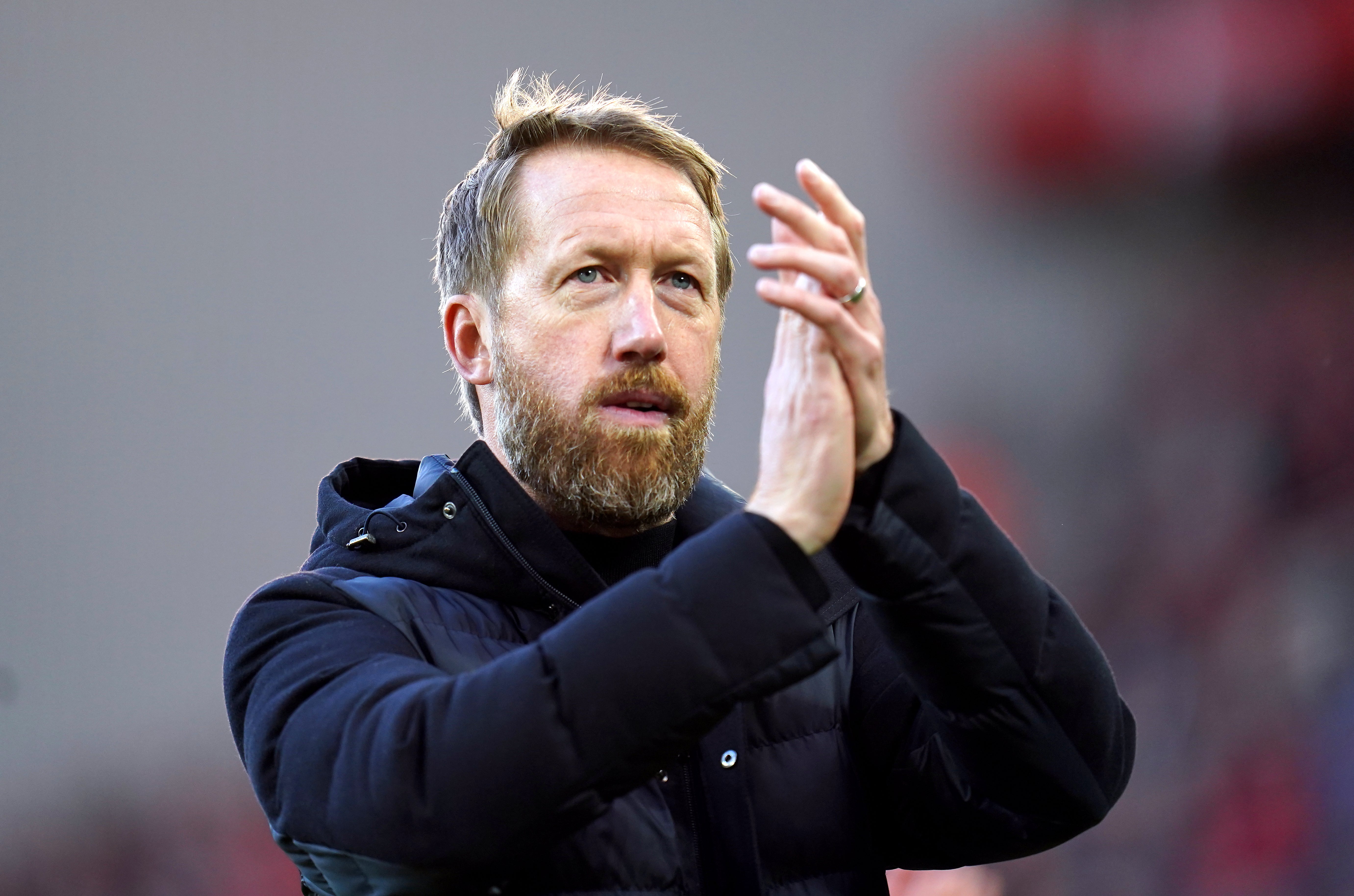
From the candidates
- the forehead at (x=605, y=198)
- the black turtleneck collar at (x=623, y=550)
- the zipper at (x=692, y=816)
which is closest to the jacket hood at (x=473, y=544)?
the black turtleneck collar at (x=623, y=550)

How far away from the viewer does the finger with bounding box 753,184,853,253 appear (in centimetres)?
117

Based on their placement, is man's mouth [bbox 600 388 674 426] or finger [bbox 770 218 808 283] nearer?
finger [bbox 770 218 808 283]

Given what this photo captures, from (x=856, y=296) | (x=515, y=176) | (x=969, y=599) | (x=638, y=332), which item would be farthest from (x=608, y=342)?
(x=969, y=599)

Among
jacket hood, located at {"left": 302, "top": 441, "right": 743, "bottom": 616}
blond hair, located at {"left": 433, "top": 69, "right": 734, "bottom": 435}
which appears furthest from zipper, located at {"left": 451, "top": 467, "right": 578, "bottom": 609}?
blond hair, located at {"left": 433, "top": 69, "right": 734, "bottom": 435}

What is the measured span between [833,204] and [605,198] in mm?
530

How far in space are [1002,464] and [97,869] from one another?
3.58 metres

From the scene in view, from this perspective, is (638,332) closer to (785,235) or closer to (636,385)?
(636,385)

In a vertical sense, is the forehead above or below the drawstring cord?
above

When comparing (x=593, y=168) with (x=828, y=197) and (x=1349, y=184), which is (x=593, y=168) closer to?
(x=828, y=197)

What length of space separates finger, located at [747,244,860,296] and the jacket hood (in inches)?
18.6

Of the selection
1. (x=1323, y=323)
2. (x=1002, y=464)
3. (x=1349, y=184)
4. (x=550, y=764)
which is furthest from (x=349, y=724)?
(x=1349, y=184)

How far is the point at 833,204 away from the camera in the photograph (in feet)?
3.98

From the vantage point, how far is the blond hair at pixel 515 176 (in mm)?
1759

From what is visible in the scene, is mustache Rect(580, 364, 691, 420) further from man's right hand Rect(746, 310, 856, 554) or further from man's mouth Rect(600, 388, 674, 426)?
man's right hand Rect(746, 310, 856, 554)
